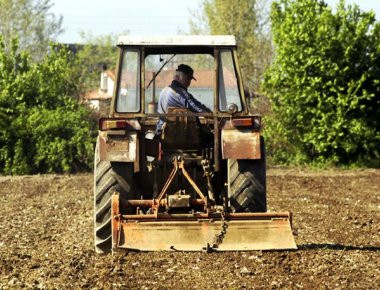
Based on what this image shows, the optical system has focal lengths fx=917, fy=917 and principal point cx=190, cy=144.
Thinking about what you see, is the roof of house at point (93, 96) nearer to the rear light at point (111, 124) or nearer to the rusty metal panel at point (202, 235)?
the rear light at point (111, 124)

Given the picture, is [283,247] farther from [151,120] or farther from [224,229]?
[151,120]

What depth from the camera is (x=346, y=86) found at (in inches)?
992

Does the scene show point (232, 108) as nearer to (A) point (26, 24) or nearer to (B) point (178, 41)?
(B) point (178, 41)

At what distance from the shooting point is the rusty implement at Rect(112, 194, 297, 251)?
8867 millimetres

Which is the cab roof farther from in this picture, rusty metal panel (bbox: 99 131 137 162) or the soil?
the soil

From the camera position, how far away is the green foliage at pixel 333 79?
25047 mm

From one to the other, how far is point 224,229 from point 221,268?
837 millimetres

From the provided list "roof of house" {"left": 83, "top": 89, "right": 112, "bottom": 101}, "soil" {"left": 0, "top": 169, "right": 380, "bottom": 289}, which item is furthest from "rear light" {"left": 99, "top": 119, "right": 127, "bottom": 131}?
"roof of house" {"left": 83, "top": 89, "right": 112, "bottom": 101}

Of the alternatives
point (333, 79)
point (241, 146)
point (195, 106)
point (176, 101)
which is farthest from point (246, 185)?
point (333, 79)

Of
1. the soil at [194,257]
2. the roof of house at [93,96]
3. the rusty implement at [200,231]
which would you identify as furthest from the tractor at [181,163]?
the roof of house at [93,96]

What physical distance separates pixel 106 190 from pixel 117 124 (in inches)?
27.5

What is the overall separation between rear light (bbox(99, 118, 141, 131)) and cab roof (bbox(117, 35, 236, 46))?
83cm

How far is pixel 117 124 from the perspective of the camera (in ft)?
30.1

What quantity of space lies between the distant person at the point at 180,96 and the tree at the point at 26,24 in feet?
165
